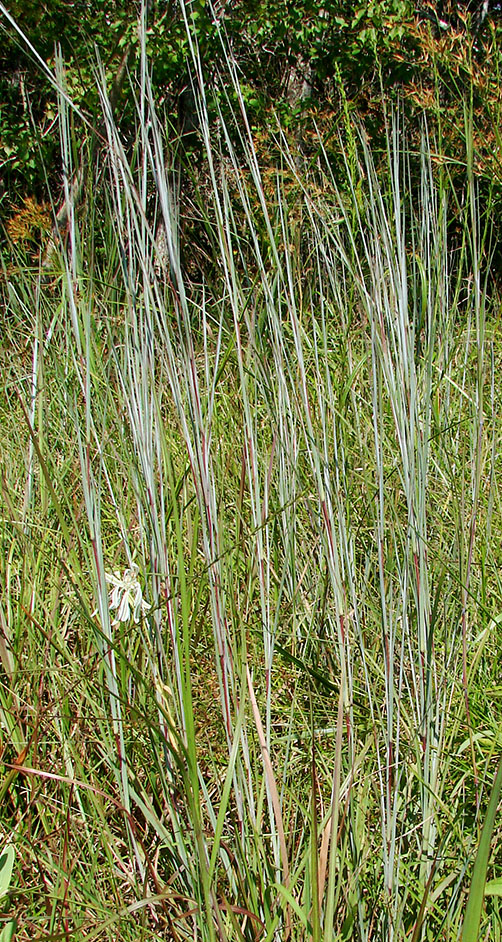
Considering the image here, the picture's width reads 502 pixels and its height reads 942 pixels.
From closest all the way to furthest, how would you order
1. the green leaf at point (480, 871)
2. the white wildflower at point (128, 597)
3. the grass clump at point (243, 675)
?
the green leaf at point (480, 871), the grass clump at point (243, 675), the white wildflower at point (128, 597)

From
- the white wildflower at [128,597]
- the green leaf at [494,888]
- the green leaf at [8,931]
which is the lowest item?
the green leaf at [494,888]

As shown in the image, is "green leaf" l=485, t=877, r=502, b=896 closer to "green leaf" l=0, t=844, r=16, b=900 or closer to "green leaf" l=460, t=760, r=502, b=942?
"green leaf" l=460, t=760, r=502, b=942

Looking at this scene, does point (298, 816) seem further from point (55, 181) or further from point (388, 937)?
point (55, 181)

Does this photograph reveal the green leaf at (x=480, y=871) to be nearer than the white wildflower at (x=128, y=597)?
Yes

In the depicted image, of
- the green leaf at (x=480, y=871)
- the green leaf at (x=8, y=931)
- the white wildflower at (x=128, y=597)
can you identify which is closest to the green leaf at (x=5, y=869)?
the green leaf at (x=8, y=931)

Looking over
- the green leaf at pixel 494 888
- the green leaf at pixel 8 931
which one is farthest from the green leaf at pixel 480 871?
the green leaf at pixel 8 931

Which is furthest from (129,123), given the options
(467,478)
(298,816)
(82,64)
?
(298,816)

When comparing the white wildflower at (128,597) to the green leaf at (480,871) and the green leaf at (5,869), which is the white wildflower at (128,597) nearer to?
the green leaf at (5,869)

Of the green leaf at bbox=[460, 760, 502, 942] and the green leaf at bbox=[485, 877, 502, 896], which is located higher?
the green leaf at bbox=[460, 760, 502, 942]

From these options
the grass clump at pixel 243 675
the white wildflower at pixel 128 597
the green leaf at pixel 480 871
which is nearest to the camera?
the green leaf at pixel 480 871

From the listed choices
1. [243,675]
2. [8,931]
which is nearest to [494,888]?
[243,675]

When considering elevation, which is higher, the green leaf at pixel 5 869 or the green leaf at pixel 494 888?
the green leaf at pixel 5 869

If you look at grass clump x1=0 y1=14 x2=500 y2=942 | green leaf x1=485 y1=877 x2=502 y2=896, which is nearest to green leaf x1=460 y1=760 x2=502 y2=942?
grass clump x1=0 y1=14 x2=500 y2=942

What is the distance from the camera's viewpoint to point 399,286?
3.15 ft
